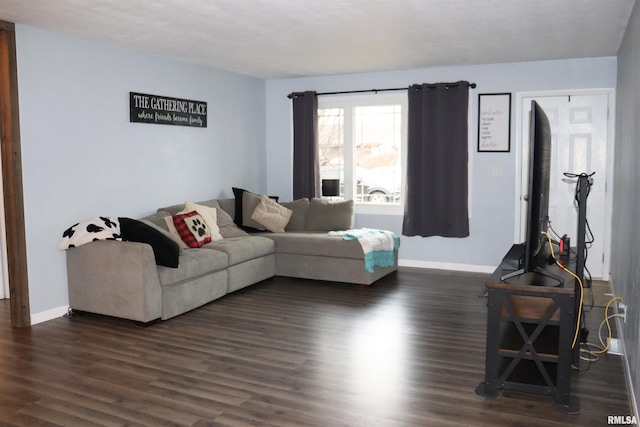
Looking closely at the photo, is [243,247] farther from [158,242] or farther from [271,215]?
[158,242]

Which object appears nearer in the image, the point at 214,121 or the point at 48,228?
the point at 48,228

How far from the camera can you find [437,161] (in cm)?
676

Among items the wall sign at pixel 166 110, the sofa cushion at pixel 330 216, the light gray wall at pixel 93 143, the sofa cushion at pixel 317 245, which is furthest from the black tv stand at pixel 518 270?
the wall sign at pixel 166 110

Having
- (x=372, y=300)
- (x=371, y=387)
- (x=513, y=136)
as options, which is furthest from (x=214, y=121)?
(x=371, y=387)

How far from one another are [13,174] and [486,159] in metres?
4.91

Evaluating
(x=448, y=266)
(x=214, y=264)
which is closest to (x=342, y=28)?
(x=214, y=264)

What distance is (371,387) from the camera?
131 inches

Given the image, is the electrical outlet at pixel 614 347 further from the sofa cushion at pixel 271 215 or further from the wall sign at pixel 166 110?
the wall sign at pixel 166 110

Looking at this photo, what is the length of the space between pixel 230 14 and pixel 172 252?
6.43 ft

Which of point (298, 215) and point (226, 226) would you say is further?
point (298, 215)

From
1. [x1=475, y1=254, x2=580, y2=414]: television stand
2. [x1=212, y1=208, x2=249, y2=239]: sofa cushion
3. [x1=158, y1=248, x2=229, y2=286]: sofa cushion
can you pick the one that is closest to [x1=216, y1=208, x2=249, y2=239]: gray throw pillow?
[x1=212, y1=208, x2=249, y2=239]: sofa cushion

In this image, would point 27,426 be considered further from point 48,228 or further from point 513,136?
point 513,136

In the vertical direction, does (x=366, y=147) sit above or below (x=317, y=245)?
above

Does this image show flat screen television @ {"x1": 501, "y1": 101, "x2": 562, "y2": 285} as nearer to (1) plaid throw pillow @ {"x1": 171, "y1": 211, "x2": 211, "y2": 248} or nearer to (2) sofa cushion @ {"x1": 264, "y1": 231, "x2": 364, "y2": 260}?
(2) sofa cushion @ {"x1": 264, "y1": 231, "x2": 364, "y2": 260}
